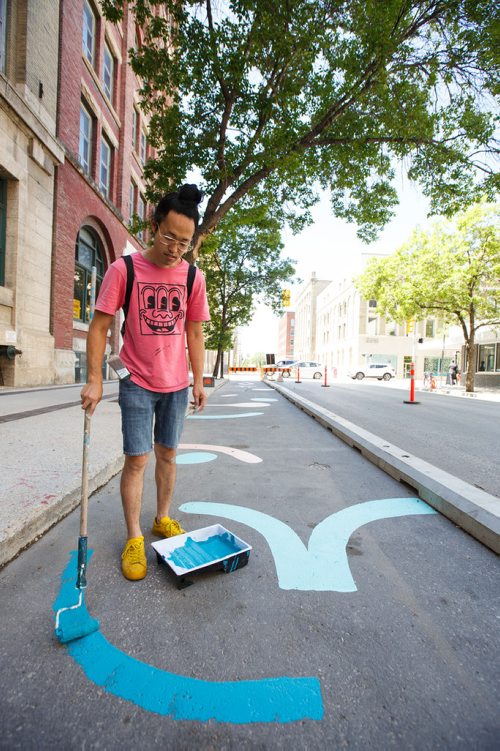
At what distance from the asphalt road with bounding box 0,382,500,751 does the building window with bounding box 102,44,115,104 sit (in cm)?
1973

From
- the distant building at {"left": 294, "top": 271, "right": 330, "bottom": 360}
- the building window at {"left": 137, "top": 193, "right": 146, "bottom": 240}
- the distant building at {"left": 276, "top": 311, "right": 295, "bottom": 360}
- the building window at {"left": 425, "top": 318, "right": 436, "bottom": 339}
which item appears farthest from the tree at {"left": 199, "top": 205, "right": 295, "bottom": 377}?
the distant building at {"left": 276, "top": 311, "right": 295, "bottom": 360}

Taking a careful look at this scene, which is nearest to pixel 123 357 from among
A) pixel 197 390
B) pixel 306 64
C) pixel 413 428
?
pixel 197 390

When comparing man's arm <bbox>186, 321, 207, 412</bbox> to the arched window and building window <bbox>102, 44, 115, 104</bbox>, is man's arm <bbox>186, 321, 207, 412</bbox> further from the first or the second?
building window <bbox>102, 44, 115, 104</bbox>

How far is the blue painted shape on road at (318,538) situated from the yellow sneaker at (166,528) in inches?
16.6

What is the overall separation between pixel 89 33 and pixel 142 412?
18.8 metres

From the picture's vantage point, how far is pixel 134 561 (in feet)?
6.69

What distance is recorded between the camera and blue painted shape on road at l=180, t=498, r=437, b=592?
78.8 inches

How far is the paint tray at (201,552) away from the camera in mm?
1944

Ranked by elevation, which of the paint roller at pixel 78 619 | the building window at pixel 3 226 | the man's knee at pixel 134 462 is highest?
the building window at pixel 3 226

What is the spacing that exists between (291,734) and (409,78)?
436 inches

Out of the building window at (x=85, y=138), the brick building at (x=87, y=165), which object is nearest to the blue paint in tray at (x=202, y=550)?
the brick building at (x=87, y=165)

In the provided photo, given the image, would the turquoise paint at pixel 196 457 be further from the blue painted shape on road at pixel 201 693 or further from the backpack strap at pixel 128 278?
the blue painted shape on road at pixel 201 693

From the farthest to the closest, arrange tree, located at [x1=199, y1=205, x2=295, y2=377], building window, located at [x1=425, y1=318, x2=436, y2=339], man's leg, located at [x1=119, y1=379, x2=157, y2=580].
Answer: building window, located at [x1=425, y1=318, x2=436, y2=339]
tree, located at [x1=199, y1=205, x2=295, y2=377]
man's leg, located at [x1=119, y1=379, x2=157, y2=580]

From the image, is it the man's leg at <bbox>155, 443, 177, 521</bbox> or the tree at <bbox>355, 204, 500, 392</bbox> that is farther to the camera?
the tree at <bbox>355, 204, 500, 392</bbox>
